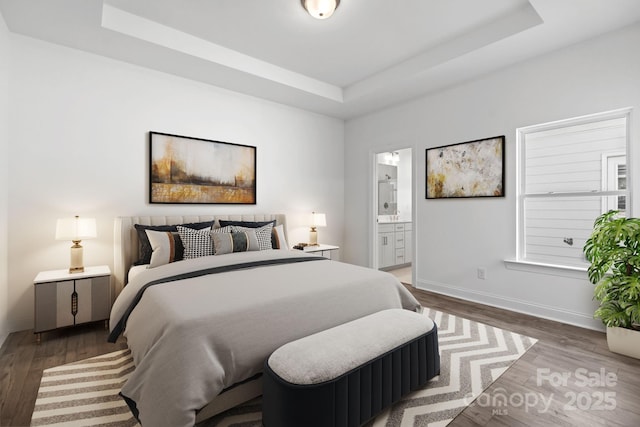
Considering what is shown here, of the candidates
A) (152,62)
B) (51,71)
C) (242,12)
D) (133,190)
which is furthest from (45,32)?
(242,12)

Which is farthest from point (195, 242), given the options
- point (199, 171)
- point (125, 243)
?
point (199, 171)

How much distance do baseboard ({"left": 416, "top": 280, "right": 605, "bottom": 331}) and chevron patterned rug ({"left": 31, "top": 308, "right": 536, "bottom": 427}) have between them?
0.69m

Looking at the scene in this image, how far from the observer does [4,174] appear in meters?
2.65

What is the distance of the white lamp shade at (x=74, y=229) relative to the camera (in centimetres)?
271

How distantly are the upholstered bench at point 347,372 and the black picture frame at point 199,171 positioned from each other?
8.57 feet

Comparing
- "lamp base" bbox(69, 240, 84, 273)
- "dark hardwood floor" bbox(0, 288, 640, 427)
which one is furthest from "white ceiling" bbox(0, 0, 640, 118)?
"dark hardwood floor" bbox(0, 288, 640, 427)

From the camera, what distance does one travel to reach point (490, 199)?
357 cm

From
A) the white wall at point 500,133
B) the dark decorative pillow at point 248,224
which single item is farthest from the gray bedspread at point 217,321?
the white wall at point 500,133

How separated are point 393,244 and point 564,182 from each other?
2867 millimetres

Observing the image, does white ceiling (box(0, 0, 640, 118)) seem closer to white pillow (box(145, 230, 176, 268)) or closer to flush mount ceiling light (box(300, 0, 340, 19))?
flush mount ceiling light (box(300, 0, 340, 19))

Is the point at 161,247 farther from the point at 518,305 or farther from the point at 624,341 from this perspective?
the point at 624,341

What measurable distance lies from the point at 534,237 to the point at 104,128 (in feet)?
15.5

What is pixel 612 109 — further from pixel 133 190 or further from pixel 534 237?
pixel 133 190

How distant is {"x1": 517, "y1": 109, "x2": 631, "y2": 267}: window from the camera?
3.21 metres
